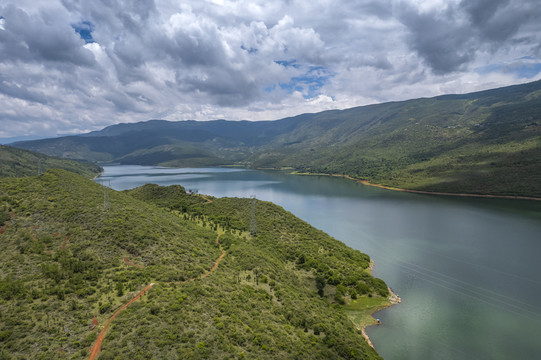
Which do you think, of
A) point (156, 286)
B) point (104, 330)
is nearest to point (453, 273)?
point (156, 286)

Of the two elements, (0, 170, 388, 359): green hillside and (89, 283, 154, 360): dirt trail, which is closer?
(89, 283, 154, 360): dirt trail

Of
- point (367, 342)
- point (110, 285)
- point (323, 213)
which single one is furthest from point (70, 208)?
point (323, 213)

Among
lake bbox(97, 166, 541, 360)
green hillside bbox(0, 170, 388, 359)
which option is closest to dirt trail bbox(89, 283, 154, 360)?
green hillside bbox(0, 170, 388, 359)

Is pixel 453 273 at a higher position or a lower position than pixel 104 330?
lower

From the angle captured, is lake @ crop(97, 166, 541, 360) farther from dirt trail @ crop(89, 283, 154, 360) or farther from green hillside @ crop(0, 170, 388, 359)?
dirt trail @ crop(89, 283, 154, 360)

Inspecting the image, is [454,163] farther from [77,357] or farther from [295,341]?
[77,357]

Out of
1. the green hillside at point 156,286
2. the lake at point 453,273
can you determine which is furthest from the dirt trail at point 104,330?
the lake at point 453,273

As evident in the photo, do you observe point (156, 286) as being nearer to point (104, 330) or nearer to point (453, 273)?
point (104, 330)
